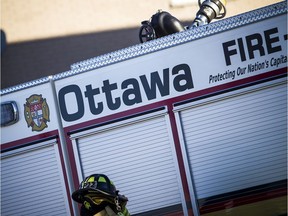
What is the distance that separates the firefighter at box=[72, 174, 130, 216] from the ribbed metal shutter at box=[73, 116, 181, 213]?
2.97ft

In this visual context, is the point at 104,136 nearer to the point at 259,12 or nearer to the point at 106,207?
the point at 106,207

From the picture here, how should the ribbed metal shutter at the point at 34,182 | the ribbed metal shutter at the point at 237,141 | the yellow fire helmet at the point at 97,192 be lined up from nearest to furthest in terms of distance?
1. the yellow fire helmet at the point at 97,192
2. the ribbed metal shutter at the point at 237,141
3. the ribbed metal shutter at the point at 34,182

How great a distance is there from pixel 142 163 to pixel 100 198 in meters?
1.05

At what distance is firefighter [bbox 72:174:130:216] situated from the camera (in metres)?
3.52

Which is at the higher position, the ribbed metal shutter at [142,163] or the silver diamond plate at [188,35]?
the silver diamond plate at [188,35]

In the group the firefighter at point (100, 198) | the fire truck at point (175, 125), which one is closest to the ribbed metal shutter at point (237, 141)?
the fire truck at point (175, 125)

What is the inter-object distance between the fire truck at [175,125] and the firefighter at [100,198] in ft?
3.17

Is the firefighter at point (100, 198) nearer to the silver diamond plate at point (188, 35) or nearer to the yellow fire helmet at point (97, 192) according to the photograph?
the yellow fire helmet at point (97, 192)

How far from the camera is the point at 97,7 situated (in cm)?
1048

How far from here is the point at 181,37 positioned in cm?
448

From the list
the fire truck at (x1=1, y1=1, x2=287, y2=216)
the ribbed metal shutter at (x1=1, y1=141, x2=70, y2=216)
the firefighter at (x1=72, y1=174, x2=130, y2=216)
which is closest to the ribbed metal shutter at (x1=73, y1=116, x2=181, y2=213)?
the fire truck at (x1=1, y1=1, x2=287, y2=216)

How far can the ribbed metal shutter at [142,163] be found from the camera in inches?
177

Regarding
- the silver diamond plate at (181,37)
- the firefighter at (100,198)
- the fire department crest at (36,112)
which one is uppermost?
the silver diamond plate at (181,37)

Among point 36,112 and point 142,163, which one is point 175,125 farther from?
point 36,112
